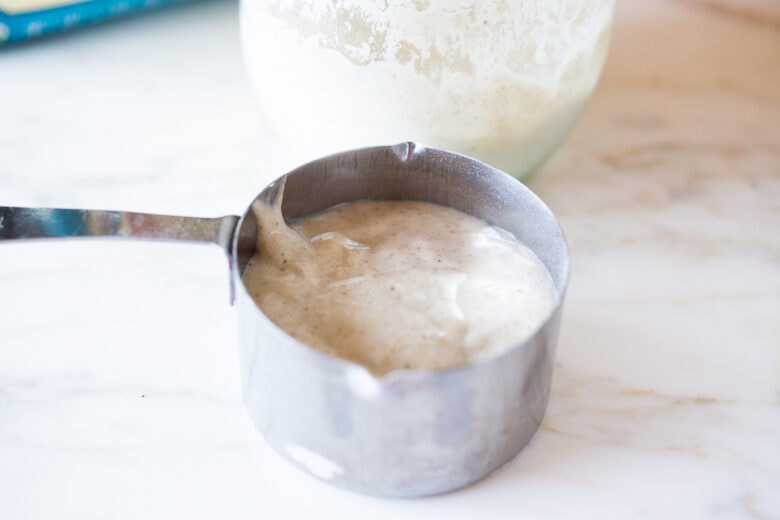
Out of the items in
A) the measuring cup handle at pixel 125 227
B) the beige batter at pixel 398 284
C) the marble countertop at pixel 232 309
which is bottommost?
the marble countertop at pixel 232 309

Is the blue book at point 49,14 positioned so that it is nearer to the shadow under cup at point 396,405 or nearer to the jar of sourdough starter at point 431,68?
the jar of sourdough starter at point 431,68

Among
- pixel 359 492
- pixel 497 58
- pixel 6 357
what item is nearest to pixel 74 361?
pixel 6 357

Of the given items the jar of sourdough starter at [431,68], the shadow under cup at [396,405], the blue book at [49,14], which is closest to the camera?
the shadow under cup at [396,405]

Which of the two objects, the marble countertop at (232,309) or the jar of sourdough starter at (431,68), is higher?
the jar of sourdough starter at (431,68)

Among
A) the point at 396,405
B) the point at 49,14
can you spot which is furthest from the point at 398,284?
the point at 49,14

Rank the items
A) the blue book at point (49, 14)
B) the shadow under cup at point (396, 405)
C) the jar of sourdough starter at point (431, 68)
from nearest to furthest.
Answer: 1. the shadow under cup at point (396, 405)
2. the jar of sourdough starter at point (431, 68)
3. the blue book at point (49, 14)

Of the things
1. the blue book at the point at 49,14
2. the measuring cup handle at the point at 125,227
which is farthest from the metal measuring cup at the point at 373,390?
the blue book at the point at 49,14
